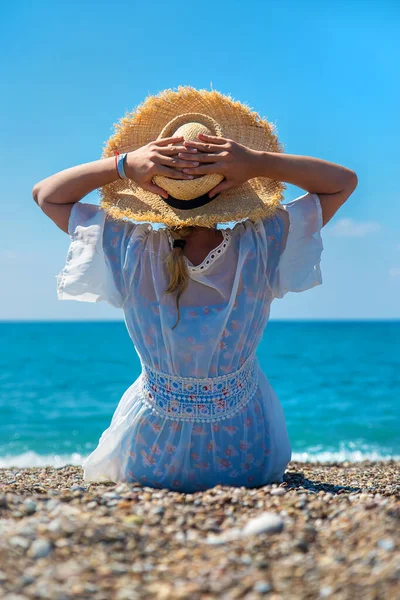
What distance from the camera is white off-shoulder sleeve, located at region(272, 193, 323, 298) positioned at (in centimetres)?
358

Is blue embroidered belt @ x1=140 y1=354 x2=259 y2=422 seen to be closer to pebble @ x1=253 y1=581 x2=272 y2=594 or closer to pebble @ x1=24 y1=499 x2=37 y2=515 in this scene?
pebble @ x1=24 y1=499 x2=37 y2=515

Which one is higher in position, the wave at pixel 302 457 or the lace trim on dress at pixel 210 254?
the lace trim on dress at pixel 210 254

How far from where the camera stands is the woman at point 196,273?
349 cm

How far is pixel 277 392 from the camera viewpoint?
21.4 m

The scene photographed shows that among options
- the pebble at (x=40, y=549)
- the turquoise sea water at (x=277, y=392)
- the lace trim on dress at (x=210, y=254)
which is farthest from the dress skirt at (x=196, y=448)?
the turquoise sea water at (x=277, y=392)

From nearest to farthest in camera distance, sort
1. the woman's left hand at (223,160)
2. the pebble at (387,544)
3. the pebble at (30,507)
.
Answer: the pebble at (387,544), the pebble at (30,507), the woman's left hand at (223,160)

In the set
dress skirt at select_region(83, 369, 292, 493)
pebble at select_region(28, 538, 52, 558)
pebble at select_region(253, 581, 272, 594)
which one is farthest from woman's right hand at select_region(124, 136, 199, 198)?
pebble at select_region(253, 581, 272, 594)

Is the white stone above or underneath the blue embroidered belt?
underneath

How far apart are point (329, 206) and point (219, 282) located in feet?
2.68

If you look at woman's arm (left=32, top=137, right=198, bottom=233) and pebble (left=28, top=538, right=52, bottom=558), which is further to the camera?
woman's arm (left=32, top=137, right=198, bottom=233)

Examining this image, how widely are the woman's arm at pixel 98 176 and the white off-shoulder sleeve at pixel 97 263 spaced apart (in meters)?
0.17

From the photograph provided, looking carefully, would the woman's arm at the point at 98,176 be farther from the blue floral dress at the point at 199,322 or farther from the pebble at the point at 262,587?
the pebble at the point at 262,587

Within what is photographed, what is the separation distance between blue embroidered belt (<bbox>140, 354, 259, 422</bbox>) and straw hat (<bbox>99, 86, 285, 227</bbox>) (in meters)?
0.85

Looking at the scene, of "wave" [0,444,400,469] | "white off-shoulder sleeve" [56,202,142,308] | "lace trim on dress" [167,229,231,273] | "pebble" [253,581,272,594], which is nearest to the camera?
"pebble" [253,581,272,594]
